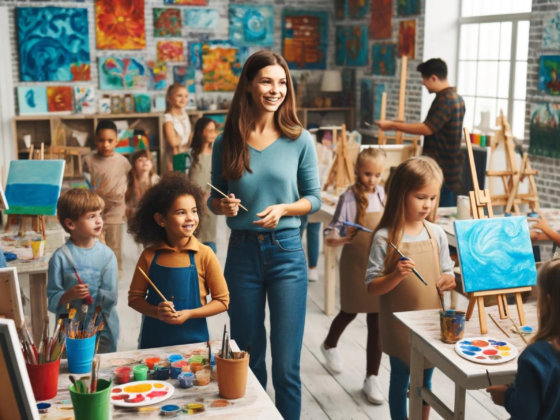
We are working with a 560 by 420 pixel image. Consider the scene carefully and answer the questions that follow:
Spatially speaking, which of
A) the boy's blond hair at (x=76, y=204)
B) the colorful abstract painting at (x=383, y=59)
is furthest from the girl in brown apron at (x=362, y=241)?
the colorful abstract painting at (x=383, y=59)

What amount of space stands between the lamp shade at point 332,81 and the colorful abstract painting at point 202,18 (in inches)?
68.1

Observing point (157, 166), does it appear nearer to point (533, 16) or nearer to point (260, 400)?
point (533, 16)

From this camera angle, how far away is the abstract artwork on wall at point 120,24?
8969 mm

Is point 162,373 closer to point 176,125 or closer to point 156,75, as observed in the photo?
point 176,125

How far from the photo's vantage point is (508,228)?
255cm

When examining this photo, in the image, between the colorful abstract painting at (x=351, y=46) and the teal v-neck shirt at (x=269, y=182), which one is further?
the colorful abstract painting at (x=351, y=46)

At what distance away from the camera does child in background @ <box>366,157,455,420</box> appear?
8.80 feet

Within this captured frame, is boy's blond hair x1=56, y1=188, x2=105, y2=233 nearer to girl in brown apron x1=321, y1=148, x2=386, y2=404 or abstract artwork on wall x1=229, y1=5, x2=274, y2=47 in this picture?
girl in brown apron x1=321, y1=148, x2=386, y2=404

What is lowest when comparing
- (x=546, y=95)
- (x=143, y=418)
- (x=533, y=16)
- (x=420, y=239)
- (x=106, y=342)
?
(x=106, y=342)

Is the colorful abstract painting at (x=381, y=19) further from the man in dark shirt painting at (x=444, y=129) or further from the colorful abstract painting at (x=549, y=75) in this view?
the man in dark shirt painting at (x=444, y=129)

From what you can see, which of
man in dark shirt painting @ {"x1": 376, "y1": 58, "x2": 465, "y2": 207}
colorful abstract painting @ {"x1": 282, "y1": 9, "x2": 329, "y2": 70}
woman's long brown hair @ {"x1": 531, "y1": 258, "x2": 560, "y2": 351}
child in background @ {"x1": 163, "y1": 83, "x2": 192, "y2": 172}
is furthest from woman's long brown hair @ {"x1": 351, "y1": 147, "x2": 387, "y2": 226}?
colorful abstract painting @ {"x1": 282, "y1": 9, "x2": 329, "y2": 70}

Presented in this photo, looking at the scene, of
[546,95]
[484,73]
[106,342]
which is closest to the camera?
[106,342]

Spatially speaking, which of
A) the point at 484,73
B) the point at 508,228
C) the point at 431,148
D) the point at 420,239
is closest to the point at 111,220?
the point at 431,148

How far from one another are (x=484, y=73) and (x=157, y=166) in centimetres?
455
